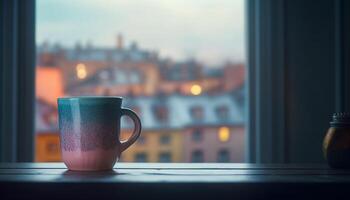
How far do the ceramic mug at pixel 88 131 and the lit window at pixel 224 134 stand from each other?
1.28m

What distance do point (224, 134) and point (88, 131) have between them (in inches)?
52.2

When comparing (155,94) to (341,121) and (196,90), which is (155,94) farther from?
(341,121)

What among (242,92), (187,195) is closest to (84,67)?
(242,92)

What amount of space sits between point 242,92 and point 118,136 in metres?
1.31

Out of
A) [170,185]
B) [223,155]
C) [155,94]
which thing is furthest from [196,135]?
[170,185]

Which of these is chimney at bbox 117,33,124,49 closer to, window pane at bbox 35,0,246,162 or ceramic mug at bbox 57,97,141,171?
window pane at bbox 35,0,246,162

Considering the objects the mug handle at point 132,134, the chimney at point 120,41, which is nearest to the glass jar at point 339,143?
the mug handle at point 132,134

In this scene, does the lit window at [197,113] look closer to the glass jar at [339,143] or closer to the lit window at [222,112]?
the lit window at [222,112]

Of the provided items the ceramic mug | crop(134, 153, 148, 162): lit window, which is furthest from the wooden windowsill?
crop(134, 153, 148, 162): lit window

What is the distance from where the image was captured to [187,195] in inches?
33.1

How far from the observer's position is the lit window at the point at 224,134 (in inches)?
88.0

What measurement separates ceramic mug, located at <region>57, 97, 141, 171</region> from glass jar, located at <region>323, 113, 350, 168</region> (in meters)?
0.45

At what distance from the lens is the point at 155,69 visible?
2234 millimetres

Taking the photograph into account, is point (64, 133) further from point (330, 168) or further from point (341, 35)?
point (341, 35)
